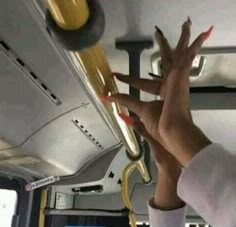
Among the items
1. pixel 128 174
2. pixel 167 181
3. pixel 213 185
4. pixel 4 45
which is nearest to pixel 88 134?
pixel 128 174

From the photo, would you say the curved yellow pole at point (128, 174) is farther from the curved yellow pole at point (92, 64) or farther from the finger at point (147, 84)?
the finger at point (147, 84)

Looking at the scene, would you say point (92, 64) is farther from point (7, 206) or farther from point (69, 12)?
point (7, 206)

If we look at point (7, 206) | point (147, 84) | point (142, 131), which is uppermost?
point (7, 206)

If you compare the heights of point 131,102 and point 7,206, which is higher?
point 7,206

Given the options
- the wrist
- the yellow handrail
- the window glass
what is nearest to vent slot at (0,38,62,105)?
the yellow handrail

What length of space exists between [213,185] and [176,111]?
0.17 metres

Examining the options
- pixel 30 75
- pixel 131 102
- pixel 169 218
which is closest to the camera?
pixel 131 102

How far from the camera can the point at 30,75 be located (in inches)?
75.3

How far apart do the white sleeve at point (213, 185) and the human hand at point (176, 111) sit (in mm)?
33

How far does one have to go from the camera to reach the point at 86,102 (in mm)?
2357

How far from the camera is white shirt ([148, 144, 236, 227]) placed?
2.67 ft

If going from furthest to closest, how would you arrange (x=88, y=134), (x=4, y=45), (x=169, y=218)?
(x=88, y=134) → (x=4, y=45) → (x=169, y=218)

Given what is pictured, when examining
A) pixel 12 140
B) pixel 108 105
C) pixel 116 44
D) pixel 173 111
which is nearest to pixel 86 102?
pixel 12 140

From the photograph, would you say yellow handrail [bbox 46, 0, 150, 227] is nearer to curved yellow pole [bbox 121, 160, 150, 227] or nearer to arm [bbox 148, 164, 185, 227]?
arm [bbox 148, 164, 185, 227]
